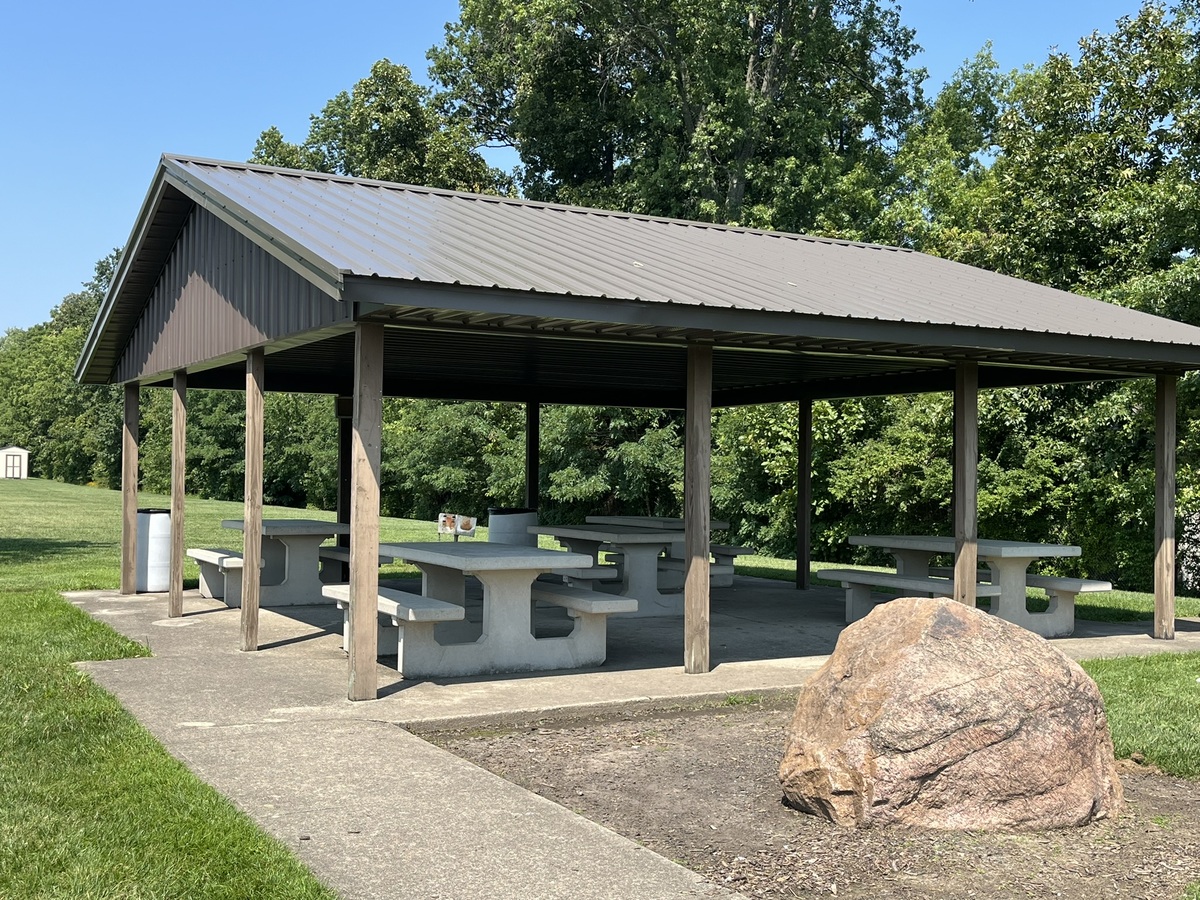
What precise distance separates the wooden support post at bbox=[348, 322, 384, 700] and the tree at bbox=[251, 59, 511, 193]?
25.7 meters

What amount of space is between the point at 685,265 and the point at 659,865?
621cm

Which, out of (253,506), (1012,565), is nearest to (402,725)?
(253,506)

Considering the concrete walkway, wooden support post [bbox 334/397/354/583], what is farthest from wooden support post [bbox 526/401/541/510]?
the concrete walkway

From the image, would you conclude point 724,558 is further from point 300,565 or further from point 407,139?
point 407,139

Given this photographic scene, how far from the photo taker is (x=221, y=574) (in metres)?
14.1

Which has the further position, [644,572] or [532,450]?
[532,450]

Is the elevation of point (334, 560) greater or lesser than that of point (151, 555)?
lesser

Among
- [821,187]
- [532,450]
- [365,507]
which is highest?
[821,187]

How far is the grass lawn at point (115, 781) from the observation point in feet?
14.5

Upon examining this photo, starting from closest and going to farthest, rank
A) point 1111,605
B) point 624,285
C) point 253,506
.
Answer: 1. point 624,285
2. point 253,506
3. point 1111,605

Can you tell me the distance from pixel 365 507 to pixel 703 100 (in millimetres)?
22739

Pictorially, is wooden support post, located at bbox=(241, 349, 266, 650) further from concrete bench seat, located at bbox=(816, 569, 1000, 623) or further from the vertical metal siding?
concrete bench seat, located at bbox=(816, 569, 1000, 623)

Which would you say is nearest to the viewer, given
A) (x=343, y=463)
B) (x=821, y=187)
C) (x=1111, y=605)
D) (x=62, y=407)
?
(x=1111, y=605)

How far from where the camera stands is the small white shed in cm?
8000
